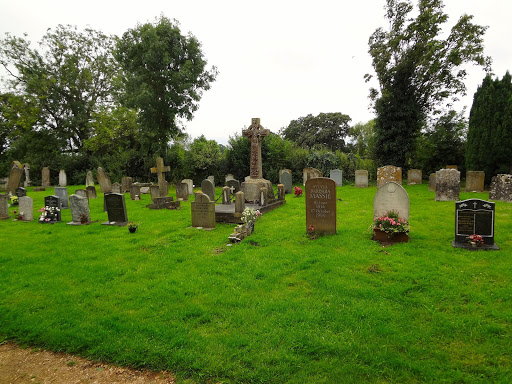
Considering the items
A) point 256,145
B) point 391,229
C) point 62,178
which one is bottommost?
point 391,229

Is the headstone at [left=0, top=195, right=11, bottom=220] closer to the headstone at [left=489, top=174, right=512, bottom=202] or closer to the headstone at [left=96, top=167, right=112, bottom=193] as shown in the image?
the headstone at [left=96, top=167, right=112, bottom=193]

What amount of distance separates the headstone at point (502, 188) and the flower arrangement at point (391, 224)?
857 centimetres

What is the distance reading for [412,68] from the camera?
74.4 feet

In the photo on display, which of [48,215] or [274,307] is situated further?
[48,215]

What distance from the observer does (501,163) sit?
1808cm

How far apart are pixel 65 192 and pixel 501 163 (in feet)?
84.0

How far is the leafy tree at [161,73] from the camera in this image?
21516 millimetres

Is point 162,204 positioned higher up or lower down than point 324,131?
lower down

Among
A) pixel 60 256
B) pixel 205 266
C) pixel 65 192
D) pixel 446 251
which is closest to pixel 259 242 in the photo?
pixel 205 266

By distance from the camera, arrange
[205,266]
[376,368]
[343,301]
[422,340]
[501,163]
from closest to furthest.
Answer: [376,368] < [422,340] < [343,301] < [205,266] < [501,163]

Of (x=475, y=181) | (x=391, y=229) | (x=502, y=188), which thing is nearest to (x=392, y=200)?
(x=391, y=229)

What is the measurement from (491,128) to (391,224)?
16.5 meters

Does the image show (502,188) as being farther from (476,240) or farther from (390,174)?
(476,240)

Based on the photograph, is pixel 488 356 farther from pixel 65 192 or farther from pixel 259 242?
pixel 65 192
